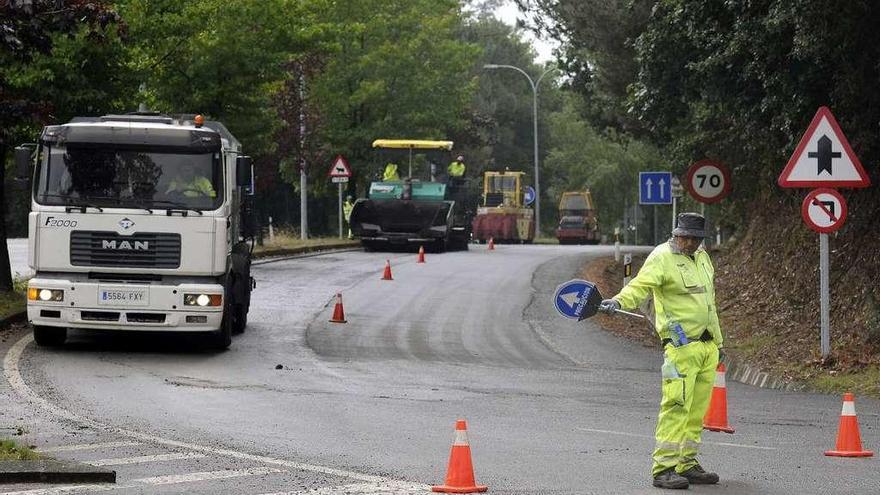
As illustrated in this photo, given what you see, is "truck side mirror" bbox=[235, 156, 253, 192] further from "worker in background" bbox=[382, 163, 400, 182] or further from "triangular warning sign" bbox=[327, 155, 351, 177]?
"triangular warning sign" bbox=[327, 155, 351, 177]

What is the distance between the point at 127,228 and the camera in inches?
728

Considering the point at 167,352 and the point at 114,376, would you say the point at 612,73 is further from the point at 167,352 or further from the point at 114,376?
the point at 114,376

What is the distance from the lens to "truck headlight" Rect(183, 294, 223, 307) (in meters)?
18.6

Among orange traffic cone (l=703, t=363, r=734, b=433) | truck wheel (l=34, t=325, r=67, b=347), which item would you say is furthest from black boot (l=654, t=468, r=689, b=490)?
truck wheel (l=34, t=325, r=67, b=347)

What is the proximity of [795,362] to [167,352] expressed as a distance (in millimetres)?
7209

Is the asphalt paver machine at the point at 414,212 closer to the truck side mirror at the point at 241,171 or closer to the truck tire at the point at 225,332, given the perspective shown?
the truck tire at the point at 225,332

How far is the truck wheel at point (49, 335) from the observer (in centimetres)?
1912

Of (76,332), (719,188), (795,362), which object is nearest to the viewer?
(795,362)

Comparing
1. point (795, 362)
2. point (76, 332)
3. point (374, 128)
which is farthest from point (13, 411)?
point (374, 128)

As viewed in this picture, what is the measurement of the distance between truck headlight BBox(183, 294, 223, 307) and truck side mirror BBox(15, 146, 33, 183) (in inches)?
85.2

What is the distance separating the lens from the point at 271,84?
114 ft

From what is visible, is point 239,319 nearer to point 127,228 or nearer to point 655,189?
point 127,228

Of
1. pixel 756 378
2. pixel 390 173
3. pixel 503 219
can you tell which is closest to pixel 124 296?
pixel 756 378

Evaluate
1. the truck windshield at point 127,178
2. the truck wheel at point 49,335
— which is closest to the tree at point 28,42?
the truck windshield at point 127,178
